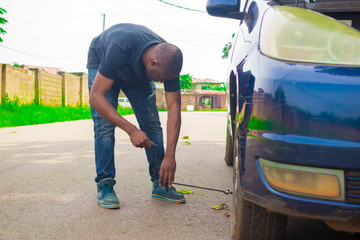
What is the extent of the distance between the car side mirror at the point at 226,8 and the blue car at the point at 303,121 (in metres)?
0.75

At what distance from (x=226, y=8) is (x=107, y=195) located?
1.54m

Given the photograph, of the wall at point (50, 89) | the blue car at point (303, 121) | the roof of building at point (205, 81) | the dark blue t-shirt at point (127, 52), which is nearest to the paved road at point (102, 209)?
the blue car at point (303, 121)

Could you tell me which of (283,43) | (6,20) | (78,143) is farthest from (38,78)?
(283,43)

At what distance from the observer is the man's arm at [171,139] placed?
2.55 metres

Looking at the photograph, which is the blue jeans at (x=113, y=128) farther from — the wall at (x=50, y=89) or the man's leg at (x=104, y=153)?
the wall at (x=50, y=89)

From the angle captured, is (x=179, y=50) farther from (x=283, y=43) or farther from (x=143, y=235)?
(x=143, y=235)

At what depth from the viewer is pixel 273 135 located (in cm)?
133

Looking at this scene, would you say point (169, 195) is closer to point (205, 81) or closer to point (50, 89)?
point (50, 89)

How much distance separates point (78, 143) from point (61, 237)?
163 inches

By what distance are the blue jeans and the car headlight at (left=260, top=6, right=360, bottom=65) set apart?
1484 millimetres

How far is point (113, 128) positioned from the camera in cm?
273

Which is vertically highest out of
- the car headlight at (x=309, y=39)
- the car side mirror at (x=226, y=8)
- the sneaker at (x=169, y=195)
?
the car side mirror at (x=226, y=8)

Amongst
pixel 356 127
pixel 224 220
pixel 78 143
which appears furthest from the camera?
pixel 78 143

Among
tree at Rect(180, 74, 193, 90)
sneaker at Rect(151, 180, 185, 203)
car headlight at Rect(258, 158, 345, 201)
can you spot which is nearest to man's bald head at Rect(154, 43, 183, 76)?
sneaker at Rect(151, 180, 185, 203)
